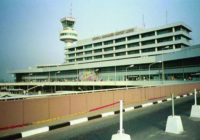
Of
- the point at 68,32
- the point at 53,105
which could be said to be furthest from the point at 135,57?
the point at 53,105

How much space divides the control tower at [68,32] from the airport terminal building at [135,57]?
45.9ft

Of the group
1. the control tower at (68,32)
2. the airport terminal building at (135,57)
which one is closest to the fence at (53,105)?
the airport terminal building at (135,57)

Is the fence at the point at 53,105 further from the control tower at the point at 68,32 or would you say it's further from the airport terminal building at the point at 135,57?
the control tower at the point at 68,32

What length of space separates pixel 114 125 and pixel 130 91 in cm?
830

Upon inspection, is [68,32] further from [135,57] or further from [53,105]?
[53,105]

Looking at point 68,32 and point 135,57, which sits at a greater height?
point 68,32

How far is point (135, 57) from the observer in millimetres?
86438

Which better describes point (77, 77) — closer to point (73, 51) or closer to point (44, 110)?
point (73, 51)

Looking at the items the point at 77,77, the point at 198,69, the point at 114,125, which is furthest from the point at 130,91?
the point at 77,77

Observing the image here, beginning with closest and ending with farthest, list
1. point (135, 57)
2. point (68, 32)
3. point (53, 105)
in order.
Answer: point (53, 105), point (135, 57), point (68, 32)

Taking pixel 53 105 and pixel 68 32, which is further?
pixel 68 32

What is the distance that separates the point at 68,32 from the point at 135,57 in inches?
2310

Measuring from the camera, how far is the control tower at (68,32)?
13350 cm

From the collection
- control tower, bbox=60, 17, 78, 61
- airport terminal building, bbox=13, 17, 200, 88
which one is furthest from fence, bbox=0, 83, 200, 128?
control tower, bbox=60, 17, 78, 61
